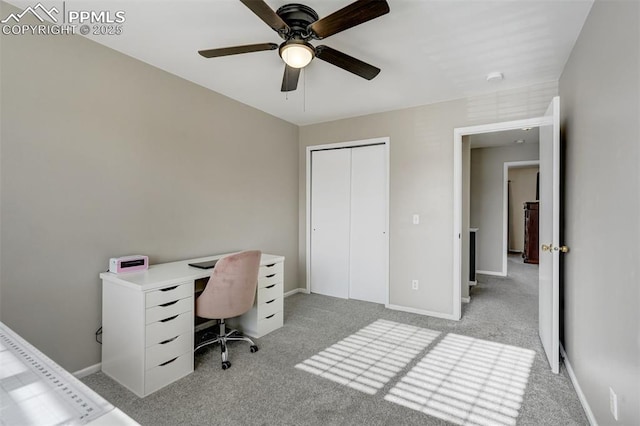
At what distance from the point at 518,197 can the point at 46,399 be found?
9.61 metres

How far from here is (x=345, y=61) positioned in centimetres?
204

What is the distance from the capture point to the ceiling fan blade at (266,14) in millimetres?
1458

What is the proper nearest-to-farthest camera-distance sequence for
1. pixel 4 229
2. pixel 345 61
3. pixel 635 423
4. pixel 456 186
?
pixel 635 423, pixel 4 229, pixel 345 61, pixel 456 186

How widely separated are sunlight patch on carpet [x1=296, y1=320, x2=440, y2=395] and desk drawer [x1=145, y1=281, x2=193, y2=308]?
103cm

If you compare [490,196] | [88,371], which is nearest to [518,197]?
[490,196]

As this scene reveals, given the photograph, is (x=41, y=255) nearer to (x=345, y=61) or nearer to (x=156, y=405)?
(x=156, y=405)

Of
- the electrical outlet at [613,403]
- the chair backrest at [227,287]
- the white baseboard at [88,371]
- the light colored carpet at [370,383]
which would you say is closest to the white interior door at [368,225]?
the light colored carpet at [370,383]

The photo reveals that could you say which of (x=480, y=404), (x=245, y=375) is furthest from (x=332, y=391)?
(x=480, y=404)

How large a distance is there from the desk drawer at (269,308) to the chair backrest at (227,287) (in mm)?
451

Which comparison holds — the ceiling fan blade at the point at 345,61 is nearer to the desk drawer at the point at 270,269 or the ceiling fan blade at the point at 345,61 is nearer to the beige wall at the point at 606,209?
the beige wall at the point at 606,209

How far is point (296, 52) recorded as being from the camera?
187 centimetres

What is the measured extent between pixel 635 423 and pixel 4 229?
3294 millimetres

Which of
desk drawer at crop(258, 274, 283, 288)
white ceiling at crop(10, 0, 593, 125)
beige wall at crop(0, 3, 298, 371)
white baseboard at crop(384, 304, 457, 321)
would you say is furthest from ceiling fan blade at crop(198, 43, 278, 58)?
white baseboard at crop(384, 304, 457, 321)

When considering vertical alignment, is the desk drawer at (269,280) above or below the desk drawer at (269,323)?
above
